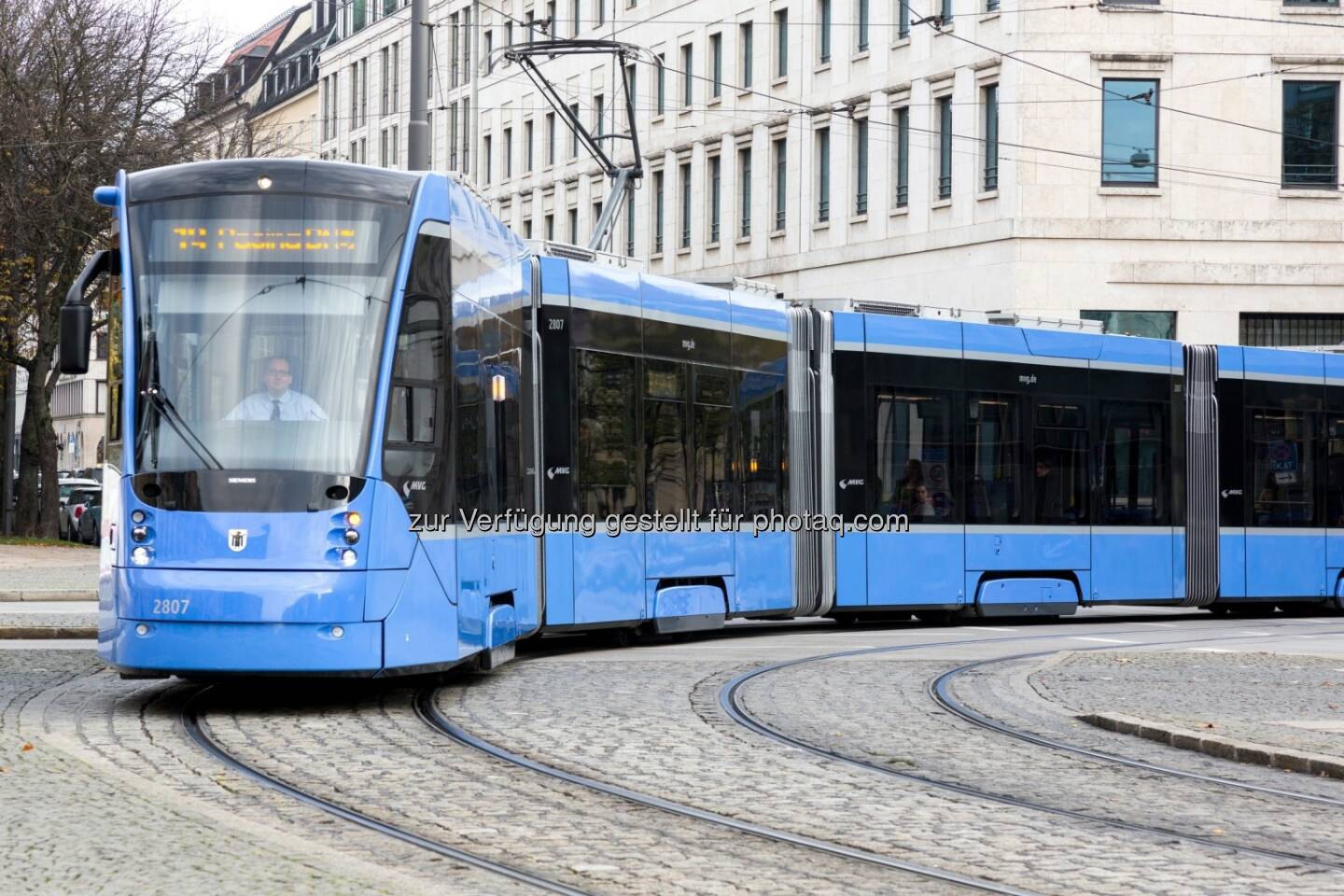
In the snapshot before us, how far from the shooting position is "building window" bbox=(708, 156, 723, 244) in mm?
54719

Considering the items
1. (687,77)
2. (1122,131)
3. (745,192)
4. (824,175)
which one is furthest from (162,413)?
(687,77)

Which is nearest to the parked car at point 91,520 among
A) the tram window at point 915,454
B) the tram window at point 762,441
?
the tram window at point 915,454

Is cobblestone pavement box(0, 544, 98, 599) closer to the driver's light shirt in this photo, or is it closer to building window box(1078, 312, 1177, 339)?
the driver's light shirt

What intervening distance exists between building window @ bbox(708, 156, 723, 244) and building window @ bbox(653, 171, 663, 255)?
3172 millimetres

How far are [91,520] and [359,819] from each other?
44.1 m

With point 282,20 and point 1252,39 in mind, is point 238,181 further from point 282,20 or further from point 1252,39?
point 282,20

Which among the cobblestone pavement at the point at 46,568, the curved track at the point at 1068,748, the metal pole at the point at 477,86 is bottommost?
the curved track at the point at 1068,748

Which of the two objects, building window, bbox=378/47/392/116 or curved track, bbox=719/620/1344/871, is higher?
building window, bbox=378/47/392/116

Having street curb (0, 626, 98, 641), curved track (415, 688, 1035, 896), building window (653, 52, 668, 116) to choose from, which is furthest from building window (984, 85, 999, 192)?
curved track (415, 688, 1035, 896)

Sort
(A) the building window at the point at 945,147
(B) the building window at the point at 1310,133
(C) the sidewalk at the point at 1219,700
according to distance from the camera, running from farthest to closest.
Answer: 1. (A) the building window at the point at 945,147
2. (B) the building window at the point at 1310,133
3. (C) the sidewalk at the point at 1219,700

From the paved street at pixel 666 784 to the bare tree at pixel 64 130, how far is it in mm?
25757

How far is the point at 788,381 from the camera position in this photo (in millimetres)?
19578

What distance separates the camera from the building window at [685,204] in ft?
186

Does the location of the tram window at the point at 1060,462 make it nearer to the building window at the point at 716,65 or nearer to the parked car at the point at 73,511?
the building window at the point at 716,65
